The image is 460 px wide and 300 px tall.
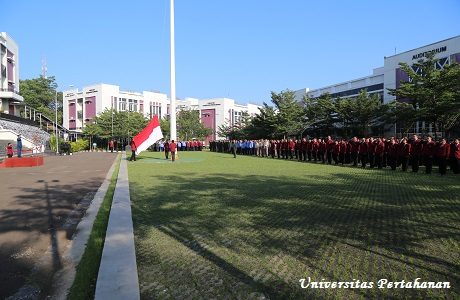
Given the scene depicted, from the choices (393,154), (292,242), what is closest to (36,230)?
(292,242)

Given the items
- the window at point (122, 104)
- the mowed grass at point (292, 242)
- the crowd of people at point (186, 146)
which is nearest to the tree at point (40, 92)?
the window at point (122, 104)

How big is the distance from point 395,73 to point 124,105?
71.2 m

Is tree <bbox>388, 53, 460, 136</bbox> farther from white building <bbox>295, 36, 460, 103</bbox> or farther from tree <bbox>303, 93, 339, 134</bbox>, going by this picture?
tree <bbox>303, 93, 339, 134</bbox>

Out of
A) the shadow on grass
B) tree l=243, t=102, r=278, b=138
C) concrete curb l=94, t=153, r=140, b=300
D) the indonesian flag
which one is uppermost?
tree l=243, t=102, r=278, b=138

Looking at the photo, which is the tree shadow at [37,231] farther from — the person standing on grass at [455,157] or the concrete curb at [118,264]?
the person standing on grass at [455,157]

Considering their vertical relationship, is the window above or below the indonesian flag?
above

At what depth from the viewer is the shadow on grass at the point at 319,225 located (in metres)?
4.49

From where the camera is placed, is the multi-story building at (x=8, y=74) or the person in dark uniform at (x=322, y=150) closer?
the person in dark uniform at (x=322, y=150)

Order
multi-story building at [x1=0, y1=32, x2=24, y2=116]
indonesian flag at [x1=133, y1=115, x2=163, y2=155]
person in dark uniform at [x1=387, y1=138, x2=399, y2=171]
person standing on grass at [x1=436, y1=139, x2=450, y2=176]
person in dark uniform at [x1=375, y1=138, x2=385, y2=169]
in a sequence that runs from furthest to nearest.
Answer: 1. multi-story building at [x1=0, y1=32, x2=24, y2=116]
2. indonesian flag at [x1=133, y1=115, x2=163, y2=155]
3. person in dark uniform at [x1=375, y1=138, x2=385, y2=169]
4. person in dark uniform at [x1=387, y1=138, x2=399, y2=171]
5. person standing on grass at [x1=436, y1=139, x2=450, y2=176]

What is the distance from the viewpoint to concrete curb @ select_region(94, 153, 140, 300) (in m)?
3.95

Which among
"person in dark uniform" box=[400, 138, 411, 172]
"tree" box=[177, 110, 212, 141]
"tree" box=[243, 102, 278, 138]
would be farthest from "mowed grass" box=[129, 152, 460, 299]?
"tree" box=[177, 110, 212, 141]

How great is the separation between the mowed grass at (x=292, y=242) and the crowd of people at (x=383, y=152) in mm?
5961

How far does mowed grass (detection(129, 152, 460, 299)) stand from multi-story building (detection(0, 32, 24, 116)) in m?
53.9

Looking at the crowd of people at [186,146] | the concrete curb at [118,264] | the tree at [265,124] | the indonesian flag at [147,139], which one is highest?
the tree at [265,124]
